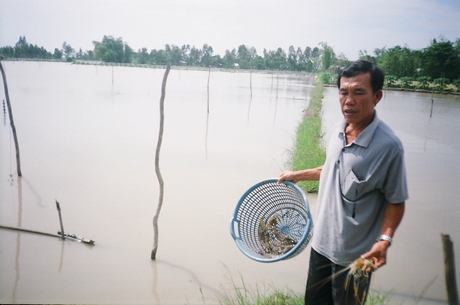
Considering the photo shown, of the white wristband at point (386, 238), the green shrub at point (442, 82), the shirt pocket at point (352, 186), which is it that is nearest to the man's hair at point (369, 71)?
the shirt pocket at point (352, 186)

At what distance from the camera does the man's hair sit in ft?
3.96

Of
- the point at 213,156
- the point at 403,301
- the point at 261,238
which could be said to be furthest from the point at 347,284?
the point at 213,156

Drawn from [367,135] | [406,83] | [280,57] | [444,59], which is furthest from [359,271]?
[280,57]

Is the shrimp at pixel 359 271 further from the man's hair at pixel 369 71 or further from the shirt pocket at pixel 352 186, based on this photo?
the man's hair at pixel 369 71

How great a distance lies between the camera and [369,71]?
3.95ft

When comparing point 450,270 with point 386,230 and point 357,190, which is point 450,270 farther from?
point 357,190

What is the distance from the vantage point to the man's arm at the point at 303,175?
149 centimetres

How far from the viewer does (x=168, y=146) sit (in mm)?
7133

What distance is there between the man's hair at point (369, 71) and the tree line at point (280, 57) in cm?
530

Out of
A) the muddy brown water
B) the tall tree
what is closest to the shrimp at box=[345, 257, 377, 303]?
the muddy brown water

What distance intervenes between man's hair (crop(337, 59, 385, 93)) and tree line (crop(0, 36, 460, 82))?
5.30 m

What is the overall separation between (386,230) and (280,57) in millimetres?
45402

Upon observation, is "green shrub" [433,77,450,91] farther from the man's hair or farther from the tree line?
the man's hair

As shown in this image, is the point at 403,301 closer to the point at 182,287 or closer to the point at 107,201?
the point at 182,287
